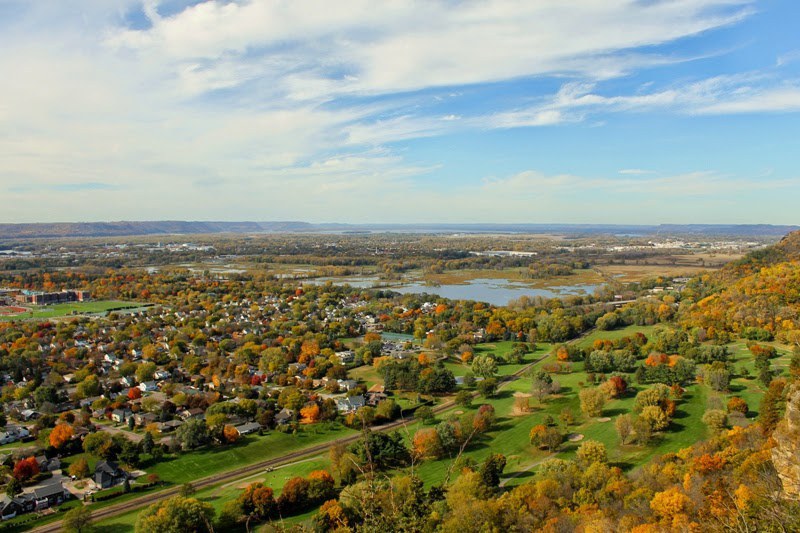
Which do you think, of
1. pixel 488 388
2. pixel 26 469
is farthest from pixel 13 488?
pixel 488 388

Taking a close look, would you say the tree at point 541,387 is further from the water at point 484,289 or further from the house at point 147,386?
the water at point 484,289

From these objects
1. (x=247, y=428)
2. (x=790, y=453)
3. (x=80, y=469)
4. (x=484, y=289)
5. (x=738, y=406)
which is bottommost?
(x=247, y=428)

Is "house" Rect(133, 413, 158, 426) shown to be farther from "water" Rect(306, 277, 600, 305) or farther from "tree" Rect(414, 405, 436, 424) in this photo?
"water" Rect(306, 277, 600, 305)

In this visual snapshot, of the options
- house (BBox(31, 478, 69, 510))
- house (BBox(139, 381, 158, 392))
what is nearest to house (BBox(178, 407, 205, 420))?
house (BBox(139, 381, 158, 392))

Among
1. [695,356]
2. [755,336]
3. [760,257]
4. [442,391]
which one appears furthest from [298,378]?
[760,257]

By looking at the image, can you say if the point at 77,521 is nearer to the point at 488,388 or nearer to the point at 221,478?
the point at 221,478

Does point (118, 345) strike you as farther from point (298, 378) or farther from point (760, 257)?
point (760, 257)
